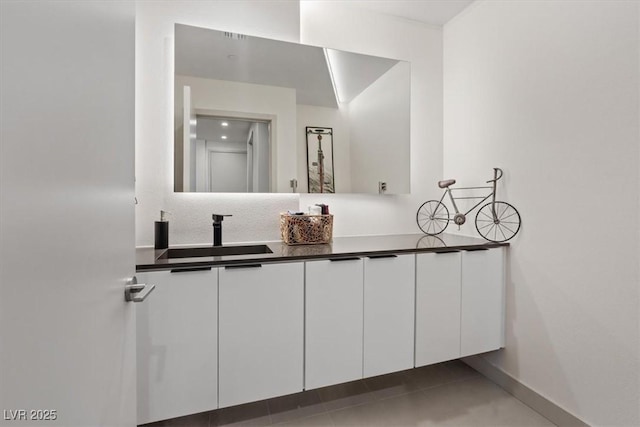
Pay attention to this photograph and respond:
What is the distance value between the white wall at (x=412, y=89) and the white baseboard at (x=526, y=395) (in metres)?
1.08

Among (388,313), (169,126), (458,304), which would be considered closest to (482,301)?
(458,304)

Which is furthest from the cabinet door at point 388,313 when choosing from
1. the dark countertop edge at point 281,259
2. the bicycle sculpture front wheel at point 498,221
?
the bicycle sculpture front wheel at point 498,221

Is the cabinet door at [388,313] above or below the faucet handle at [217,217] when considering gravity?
below

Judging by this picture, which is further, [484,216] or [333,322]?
[484,216]

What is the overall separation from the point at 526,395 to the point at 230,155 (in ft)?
7.76

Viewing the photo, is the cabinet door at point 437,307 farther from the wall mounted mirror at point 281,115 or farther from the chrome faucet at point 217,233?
the chrome faucet at point 217,233

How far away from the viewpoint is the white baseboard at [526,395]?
1569 mm

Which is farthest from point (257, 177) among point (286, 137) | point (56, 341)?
point (56, 341)

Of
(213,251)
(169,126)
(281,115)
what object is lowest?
(213,251)

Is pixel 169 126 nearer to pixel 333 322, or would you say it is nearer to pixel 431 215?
pixel 333 322

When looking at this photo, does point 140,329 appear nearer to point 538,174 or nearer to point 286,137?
point 286,137

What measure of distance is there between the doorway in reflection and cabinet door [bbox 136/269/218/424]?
0.73 metres

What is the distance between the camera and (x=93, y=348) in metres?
0.56

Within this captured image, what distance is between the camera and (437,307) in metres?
1.75
